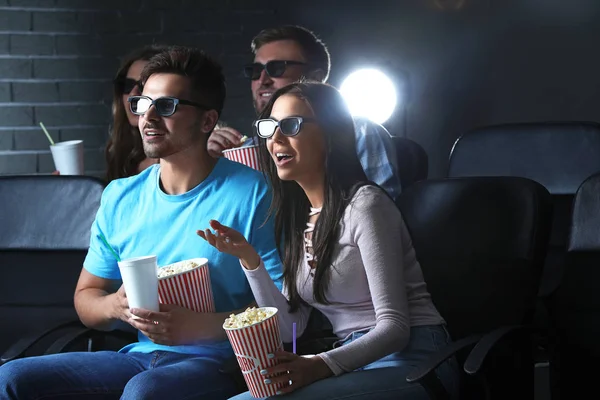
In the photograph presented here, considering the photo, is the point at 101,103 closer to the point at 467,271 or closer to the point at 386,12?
the point at 386,12

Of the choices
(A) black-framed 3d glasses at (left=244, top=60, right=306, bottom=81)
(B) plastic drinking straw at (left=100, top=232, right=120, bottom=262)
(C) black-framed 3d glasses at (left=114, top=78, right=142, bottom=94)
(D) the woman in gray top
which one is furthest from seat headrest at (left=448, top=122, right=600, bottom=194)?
(B) plastic drinking straw at (left=100, top=232, right=120, bottom=262)

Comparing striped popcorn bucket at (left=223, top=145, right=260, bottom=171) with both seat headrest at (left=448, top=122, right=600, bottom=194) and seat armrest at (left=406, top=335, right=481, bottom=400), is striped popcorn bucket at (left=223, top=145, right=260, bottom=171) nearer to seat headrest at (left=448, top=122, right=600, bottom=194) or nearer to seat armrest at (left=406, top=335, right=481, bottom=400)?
seat armrest at (left=406, top=335, right=481, bottom=400)

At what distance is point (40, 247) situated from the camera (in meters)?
2.75

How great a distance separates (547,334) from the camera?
86.4 inches

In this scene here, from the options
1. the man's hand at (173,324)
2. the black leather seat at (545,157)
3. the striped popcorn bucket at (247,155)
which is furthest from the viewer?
the black leather seat at (545,157)

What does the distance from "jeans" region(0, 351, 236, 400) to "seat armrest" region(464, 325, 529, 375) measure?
571mm

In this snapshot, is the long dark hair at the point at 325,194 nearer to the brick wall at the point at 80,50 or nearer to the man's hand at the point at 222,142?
the man's hand at the point at 222,142

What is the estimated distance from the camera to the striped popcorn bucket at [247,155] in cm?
249

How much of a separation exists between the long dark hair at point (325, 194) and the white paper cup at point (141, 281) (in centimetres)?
40

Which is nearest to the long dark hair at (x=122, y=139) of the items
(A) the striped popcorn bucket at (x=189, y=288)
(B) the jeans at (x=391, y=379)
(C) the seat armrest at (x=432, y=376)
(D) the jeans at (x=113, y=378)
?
(D) the jeans at (x=113, y=378)

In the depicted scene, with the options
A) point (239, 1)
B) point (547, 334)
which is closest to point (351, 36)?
point (239, 1)

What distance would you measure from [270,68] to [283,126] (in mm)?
955

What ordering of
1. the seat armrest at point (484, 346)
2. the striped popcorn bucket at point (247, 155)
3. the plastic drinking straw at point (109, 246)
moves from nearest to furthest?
1. the seat armrest at point (484, 346)
2. the plastic drinking straw at point (109, 246)
3. the striped popcorn bucket at point (247, 155)

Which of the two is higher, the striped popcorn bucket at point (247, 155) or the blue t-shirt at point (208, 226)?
the striped popcorn bucket at point (247, 155)
